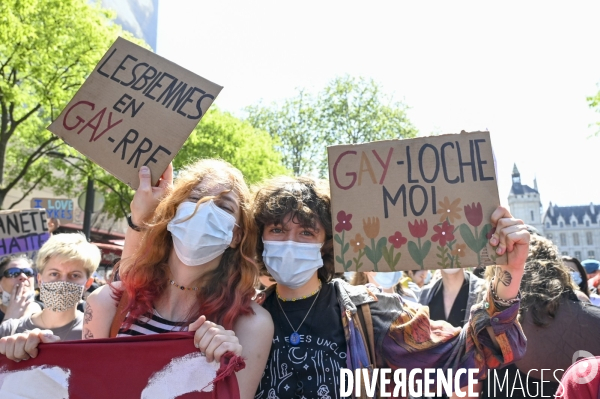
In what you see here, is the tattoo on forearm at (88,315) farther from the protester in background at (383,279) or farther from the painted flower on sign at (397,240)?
the protester in background at (383,279)

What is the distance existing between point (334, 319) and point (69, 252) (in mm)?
2249

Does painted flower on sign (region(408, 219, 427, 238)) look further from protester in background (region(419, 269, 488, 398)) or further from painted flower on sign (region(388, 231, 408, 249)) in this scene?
protester in background (region(419, 269, 488, 398))

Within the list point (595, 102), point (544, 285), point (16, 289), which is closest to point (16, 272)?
point (16, 289)

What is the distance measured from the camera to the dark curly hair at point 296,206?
7.78ft

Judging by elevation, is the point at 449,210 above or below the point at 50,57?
below

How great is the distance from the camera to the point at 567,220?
118250 millimetres

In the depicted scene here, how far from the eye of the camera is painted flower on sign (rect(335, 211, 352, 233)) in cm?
236

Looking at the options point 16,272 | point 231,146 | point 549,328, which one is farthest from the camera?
point 231,146

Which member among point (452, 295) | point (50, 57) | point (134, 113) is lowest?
point (452, 295)

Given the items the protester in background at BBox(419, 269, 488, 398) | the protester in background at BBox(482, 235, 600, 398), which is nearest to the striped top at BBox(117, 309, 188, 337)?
the protester in background at BBox(482, 235, 600, 398)

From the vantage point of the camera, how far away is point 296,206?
7.77ft

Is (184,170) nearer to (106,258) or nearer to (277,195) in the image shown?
(277,195)

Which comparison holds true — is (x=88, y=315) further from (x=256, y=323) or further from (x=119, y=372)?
(x=256, y=323)

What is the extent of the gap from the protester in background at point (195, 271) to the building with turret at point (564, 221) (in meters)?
122
